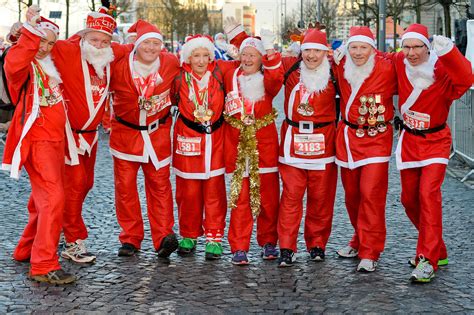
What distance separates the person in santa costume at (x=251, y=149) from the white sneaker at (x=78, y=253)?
3.83 feet

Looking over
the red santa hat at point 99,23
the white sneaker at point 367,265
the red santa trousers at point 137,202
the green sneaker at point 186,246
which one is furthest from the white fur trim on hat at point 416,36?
the green sneaker at point 186,246

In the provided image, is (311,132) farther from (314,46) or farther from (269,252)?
(269,252)

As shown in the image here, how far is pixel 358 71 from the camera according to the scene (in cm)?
683

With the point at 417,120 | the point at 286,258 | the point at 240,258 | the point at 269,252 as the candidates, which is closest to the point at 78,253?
the point at 240,258

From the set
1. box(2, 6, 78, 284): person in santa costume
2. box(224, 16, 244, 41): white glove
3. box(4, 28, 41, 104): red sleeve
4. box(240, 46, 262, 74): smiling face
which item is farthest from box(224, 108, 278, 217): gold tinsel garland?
box(4, 28, 41, 104): red sleeve

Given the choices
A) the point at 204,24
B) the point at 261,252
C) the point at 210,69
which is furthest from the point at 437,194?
the point at 204,24

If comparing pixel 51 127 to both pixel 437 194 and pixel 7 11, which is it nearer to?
pixel 437 194

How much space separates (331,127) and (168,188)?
148cm

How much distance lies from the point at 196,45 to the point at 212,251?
1.72 meters

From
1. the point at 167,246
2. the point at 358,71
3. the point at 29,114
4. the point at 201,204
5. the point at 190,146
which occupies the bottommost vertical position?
the point at 167,246

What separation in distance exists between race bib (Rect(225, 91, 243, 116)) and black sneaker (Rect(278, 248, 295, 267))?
3.94 ft

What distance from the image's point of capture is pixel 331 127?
280 inches

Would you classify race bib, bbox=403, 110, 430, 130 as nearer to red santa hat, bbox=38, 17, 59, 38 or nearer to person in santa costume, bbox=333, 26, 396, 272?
person in santa costume, bbox=333, 26, 396, 272

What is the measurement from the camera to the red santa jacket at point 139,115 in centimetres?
720
